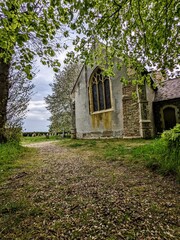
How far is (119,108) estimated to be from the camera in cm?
1286

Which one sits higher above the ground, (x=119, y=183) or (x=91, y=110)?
(x=91, y=110)

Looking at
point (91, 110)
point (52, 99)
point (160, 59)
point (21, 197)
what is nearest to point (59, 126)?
point (52, 99)

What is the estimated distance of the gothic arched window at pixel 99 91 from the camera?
13.9 meters

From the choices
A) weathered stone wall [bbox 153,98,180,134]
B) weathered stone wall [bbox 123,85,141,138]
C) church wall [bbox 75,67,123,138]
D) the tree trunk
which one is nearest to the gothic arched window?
church wall [bbox 75,67,123,138]

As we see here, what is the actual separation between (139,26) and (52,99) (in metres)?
21.1

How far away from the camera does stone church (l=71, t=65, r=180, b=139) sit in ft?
39.4

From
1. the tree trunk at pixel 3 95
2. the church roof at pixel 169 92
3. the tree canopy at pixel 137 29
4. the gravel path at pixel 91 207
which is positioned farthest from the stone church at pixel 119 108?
the gravel path at pixel 91 207

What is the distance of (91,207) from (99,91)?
12650 mm

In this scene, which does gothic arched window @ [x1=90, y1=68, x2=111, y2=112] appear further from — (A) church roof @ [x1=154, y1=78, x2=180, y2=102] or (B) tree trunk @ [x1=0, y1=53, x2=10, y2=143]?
(B) tree trunk @ [x1=0, y1=53, x2=10, y2=143]

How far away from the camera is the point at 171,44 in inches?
212

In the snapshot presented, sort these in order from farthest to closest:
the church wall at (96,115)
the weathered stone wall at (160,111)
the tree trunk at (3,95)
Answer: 1. the weathered stone wall at (160,111)
2. the church wall at (96,115)
3. the tree trunk at (3,95)

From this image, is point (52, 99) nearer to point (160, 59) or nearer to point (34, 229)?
point (160, 59)

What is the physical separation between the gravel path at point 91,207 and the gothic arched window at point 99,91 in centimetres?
1027

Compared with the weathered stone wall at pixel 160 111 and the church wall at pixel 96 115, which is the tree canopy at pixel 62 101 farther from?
the weathered stone wall at pixel 160 111
